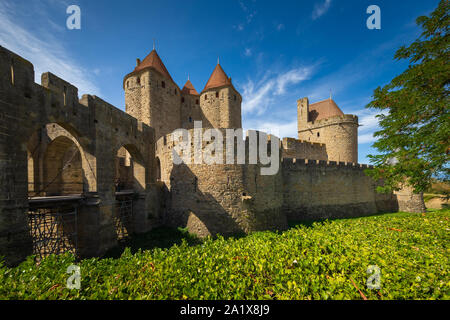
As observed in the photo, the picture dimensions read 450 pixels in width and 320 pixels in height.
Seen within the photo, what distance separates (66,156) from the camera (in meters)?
12.2

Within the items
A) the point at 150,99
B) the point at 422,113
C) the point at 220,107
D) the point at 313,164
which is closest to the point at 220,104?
the point at 220,107

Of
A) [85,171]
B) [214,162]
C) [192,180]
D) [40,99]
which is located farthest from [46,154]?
[214,162]

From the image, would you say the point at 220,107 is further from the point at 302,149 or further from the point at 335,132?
the point at 335,132

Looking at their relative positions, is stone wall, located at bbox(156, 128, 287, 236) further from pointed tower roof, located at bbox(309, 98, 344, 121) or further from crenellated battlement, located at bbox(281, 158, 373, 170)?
pointed tower roof, located at bbox(309, 98, 344, 121)

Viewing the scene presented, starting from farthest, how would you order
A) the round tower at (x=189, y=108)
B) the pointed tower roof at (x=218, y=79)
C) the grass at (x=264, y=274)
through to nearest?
the round tower at (x=189, y=108) < the pointed tower roof at (x=218, y=79) < the grass at (x=264, y=274)

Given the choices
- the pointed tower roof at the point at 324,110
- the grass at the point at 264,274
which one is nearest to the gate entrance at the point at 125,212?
the grass at the point at 264,274

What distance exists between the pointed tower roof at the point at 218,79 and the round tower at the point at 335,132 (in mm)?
11845

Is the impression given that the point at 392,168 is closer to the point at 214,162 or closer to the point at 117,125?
the point at 214,162

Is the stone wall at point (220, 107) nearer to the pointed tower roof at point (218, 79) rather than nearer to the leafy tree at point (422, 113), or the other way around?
the pointed tower roof at point (218, 79)

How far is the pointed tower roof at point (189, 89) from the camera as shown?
80.3 feet

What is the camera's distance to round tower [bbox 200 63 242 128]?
22266 millimetres

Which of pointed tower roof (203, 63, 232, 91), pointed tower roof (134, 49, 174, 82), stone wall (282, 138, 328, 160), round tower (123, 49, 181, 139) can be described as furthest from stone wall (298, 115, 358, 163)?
pointed tower roof (134, 49, 174, 82)

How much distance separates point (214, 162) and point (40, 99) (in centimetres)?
789

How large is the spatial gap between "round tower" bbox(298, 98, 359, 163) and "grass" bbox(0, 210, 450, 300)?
2022 cm
